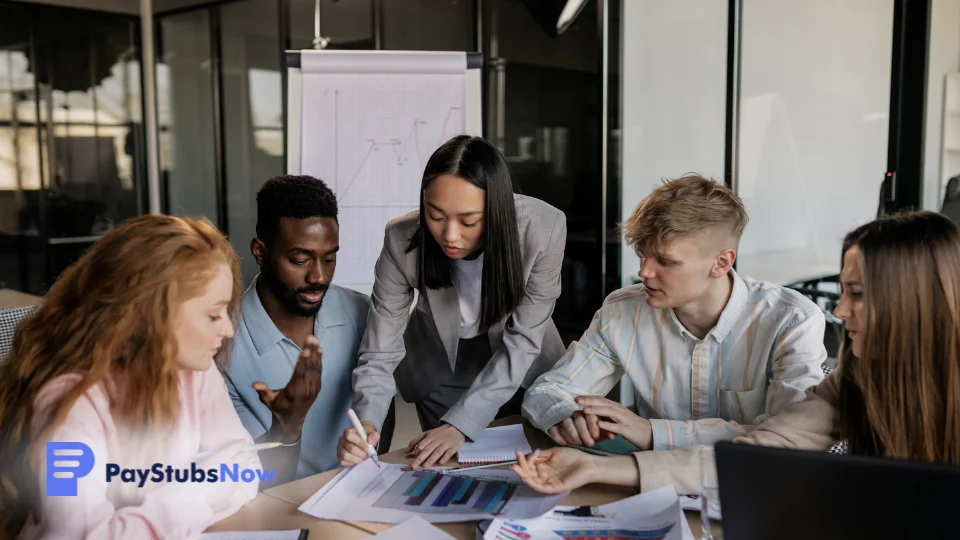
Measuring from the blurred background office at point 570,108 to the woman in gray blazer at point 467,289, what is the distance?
1289mm

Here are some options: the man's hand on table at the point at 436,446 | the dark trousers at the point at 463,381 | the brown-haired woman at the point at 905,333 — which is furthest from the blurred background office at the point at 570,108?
the brown-haired woman at the point at 905,333

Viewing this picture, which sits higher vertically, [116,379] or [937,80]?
[937,80]

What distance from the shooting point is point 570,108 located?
429 centimetres

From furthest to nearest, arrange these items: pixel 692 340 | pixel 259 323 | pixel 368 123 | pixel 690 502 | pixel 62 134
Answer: pixel 62 134, pixel 368 123, pixel 259 323, pixel 692 340, pixel 690 502

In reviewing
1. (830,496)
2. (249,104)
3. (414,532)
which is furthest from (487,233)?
(249,104)

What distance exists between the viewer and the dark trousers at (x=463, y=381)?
2217mm

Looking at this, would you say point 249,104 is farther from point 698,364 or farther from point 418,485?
point 418,485

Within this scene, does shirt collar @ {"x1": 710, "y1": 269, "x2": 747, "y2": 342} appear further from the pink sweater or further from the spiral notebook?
the pink sweater

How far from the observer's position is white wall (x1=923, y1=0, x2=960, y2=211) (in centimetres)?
319

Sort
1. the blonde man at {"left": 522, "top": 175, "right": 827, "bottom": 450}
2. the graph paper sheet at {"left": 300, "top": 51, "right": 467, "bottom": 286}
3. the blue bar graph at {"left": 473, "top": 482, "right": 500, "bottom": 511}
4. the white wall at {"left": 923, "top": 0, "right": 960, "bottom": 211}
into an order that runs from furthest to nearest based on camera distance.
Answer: the white wall at {"left": 923, "top": 0, "right": 960, "bottom": 211} < the graph paper sheet at {"left": 300, "top": 51, "right": 467, "bottom": 286} < the blonde man at {"left": 522, "top": 175, "right": 827, "bottom": 450} < the blue bar graph at {"left": 473, "top": 482, "right": 500, "bottom": 511}

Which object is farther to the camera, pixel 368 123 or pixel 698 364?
Answer: pixel 368 123

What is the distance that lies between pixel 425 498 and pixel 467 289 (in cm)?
77

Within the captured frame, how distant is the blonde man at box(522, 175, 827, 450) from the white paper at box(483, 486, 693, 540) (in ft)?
0.98

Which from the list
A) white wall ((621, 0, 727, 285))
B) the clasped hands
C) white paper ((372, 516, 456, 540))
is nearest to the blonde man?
the clasped hands
